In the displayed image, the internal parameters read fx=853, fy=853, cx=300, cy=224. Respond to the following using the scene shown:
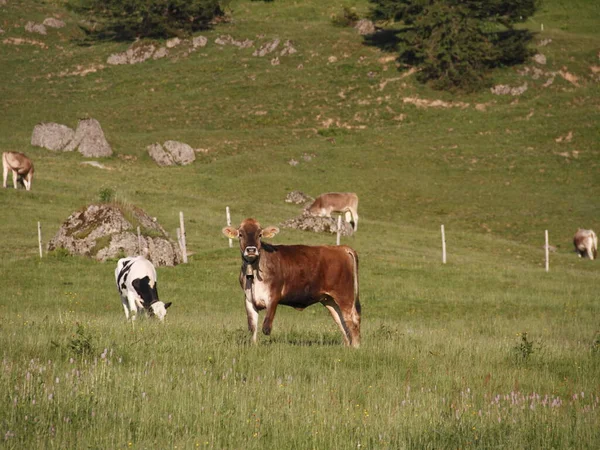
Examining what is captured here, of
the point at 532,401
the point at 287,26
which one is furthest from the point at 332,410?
the point at 287,26

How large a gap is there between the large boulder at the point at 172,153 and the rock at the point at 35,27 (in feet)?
181

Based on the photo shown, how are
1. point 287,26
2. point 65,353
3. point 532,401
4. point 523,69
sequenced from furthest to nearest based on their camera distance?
1. point 287,26
2. point 523,69
3. point 65,353
4. point 532,401

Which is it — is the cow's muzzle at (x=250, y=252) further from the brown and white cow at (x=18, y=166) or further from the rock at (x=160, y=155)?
the rock at (x=160, y=155)

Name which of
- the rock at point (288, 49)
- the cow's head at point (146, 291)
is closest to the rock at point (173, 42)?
the rock at point (288, 49)

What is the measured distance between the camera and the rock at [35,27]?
116 metres

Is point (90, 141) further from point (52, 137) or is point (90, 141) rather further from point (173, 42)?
point (173, 42)

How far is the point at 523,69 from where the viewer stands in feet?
299

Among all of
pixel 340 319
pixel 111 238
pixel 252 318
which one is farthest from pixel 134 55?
pixel 252 318

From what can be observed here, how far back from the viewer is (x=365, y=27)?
107 m

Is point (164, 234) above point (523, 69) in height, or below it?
above

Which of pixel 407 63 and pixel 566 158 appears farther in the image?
pixel 407 63

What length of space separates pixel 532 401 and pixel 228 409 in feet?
11.9

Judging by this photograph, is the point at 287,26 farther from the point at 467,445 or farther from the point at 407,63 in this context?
the point at 467,445

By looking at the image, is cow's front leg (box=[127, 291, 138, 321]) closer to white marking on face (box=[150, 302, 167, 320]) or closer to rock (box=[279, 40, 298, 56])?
white marking on face (box=[150, 302, 167, 320])
